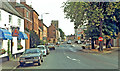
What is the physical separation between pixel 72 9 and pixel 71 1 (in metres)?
1.53

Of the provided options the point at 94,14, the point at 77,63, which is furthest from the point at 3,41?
the point at 94,14

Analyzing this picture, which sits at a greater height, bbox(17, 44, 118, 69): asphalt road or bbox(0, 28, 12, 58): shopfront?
bbox(0, 28, 12, 58): shopfront

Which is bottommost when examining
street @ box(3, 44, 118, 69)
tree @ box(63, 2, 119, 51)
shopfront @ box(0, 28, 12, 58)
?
street @ box(3, 44, 118, 69)

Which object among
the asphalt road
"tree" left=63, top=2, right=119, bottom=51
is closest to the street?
the asphalt road

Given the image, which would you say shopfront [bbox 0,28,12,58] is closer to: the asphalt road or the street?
the street

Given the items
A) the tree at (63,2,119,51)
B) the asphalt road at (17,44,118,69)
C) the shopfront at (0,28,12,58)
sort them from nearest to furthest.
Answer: the asphalt road at (17,44,118,69), the shopfront at (0,28,12,58), the tree at (63,2,119,51)

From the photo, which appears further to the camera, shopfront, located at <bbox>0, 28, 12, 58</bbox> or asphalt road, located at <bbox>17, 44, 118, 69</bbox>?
shopfront, located at <bbox>0, 28, 12, 58</bbox>

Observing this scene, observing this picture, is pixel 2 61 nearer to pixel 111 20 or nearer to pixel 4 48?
pixel 4 48

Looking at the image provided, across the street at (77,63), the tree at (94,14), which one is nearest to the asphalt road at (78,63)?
the street at (77,63)

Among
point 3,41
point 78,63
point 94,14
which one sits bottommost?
point 78,63

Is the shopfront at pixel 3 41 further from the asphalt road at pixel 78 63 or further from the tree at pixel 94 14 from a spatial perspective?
the tree at pixel 94 14

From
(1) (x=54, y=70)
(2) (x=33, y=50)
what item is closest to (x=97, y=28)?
(2) (x=33, y=50)

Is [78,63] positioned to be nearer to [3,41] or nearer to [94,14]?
[3,41]

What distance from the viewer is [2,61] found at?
17391 millimetres
